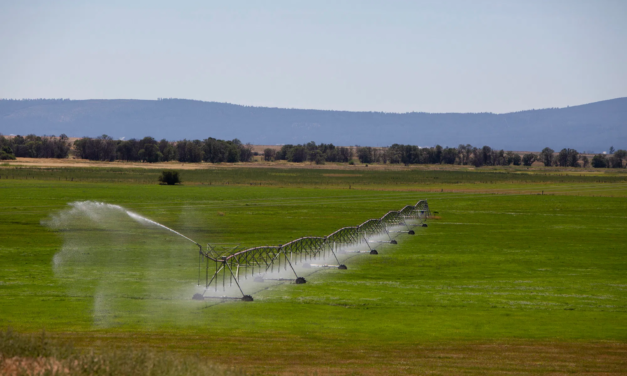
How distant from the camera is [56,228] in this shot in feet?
242

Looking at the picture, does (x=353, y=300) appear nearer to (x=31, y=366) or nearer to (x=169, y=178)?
(x=31, y=366)

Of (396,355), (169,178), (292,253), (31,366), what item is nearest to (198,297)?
(396,355)

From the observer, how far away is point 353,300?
38500 mm

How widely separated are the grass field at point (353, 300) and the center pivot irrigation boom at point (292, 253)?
159 centimetres

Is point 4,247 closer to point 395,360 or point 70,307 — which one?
point 70,307

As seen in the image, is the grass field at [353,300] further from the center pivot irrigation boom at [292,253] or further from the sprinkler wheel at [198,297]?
the center pivot irrigation boom at [292,253]

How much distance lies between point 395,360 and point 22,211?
74.8 meters

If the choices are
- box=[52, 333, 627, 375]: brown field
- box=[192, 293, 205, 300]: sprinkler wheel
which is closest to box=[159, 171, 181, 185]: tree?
box=[192, 293, 205, 300]: sprinkler wheel

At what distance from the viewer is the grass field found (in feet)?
89.7

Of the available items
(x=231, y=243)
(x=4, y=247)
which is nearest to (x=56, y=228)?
(x=4, y=247)

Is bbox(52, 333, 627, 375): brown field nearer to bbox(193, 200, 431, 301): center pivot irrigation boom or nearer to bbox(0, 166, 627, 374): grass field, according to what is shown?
bbox(0, 166, 627, 374): grass field

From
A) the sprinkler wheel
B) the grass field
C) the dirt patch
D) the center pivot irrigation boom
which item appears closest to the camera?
the dirt patch

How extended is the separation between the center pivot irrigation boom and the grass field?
159 cm

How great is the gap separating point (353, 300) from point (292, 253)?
69.3 ft
